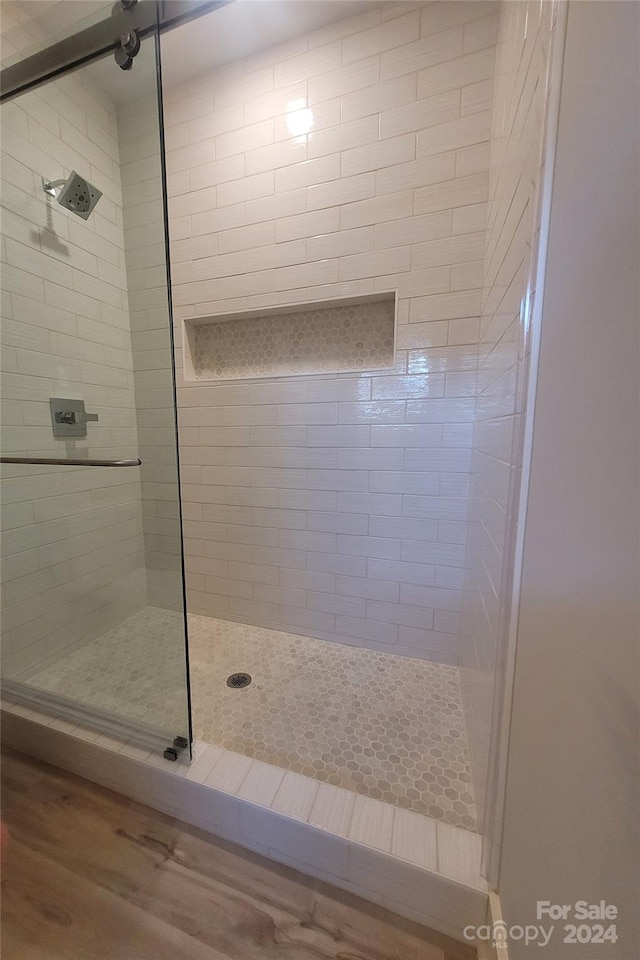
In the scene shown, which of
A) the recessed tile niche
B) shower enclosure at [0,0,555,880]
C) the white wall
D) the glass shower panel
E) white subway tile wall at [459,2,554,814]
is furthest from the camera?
the recessed tile niche

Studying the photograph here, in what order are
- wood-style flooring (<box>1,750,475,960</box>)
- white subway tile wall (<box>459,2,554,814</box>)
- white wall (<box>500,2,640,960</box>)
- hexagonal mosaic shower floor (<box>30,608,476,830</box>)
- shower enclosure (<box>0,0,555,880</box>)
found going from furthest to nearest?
shower enclosure (<box>0,0,555,880</box>) → hexagonal mosaic shower floor (<box>30,608,476,830</box>) → wood-style flooring (<box>1,750,475,960</box>) → white subway tile wall (<box>459,2,554,814</box>) → white wall (<box>500,2,640,960</box>)

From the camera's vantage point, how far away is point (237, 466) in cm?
166

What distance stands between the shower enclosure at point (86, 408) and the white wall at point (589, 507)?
39.6 inches

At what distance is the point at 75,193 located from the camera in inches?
53.2

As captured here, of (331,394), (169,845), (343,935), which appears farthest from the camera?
(331,394)

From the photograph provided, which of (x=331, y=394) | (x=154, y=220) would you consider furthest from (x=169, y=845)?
(x=154, y=220)

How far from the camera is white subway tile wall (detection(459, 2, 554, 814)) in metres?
0.57

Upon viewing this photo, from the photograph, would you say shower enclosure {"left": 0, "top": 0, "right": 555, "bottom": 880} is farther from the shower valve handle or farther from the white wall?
the white wall

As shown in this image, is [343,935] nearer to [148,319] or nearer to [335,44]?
[148,319]

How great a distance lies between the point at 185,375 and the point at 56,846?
1.73 m

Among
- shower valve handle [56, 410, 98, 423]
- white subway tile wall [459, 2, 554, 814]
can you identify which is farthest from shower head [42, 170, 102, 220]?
white subway tile wall [459, 2, 554, 814]

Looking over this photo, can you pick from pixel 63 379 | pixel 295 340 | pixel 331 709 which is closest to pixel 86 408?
pixel 63 379

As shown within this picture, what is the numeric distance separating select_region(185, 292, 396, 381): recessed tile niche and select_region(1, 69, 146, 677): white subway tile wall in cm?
38

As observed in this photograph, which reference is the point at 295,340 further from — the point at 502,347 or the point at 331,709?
the point at 331,709
